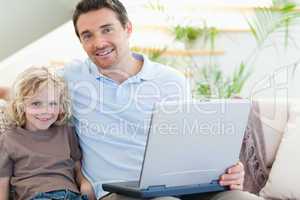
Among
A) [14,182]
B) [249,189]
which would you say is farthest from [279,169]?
[14,182]

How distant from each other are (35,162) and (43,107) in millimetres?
190

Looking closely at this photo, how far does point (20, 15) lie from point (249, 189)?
4.23 ft

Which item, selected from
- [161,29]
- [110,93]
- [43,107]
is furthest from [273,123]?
[161,29]

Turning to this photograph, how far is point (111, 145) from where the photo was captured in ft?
5.58

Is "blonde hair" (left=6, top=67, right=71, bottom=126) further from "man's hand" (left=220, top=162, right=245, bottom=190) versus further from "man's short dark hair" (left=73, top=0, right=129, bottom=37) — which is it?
"man's hand" (left=220, top=162, right=245, bottom=190)

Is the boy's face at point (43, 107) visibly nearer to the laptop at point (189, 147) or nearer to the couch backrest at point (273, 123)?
the laptop at point (189, 147)

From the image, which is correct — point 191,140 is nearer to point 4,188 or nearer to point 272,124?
point 4,188

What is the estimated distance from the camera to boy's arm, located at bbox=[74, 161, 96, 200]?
1644 mm

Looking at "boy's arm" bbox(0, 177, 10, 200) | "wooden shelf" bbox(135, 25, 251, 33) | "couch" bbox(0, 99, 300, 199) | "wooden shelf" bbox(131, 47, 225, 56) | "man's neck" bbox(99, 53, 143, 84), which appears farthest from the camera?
"wooden shelf" bbox(135, 25, 251, 33)

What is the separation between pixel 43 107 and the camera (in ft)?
5.36

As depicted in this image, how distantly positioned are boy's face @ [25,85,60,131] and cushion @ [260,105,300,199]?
3.02 ft

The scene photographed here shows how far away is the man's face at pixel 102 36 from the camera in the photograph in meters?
1.75

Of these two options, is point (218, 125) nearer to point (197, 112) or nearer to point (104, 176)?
point (197, 112)

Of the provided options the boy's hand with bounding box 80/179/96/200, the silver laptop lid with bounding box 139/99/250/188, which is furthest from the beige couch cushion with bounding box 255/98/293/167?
the boy's hand with bounding box 80/179/96/200
